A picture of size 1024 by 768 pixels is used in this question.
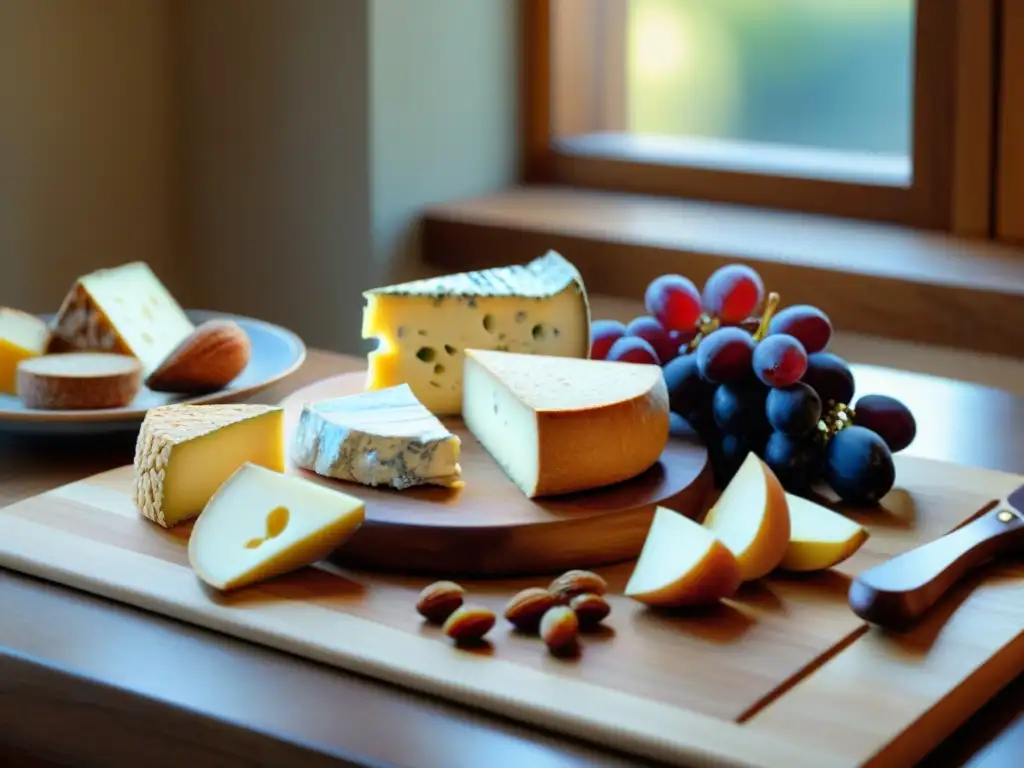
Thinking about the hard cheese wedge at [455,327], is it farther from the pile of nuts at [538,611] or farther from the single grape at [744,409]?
the pile of nuts at [538,611]

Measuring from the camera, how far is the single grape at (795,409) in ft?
3.72

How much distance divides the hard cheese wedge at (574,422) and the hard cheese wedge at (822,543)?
0.14m

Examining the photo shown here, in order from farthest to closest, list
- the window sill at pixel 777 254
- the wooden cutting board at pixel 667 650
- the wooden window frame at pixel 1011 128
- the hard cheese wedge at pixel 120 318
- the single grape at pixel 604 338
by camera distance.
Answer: the wooden window frame at pixel 1011 128 → the window sill at pixel 777 254 → the hard cheese wedge at pixel 120 318 → the single grape at pixel 604 338 → the wooden cutting board at pixel 667 650

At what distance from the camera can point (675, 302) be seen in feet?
4.27

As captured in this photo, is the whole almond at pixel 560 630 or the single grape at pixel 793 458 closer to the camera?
the whole almond at pixel 560 630

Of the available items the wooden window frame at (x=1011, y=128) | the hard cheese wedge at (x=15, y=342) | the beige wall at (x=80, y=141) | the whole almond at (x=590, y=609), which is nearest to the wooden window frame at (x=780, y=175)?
the wooden window frame at (x=1011, y=128)

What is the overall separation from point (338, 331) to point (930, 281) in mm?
933

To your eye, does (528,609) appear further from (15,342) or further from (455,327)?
(15,342)

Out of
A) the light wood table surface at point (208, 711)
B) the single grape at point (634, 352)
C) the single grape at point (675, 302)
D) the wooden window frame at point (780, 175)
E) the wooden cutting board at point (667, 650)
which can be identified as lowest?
the light wood table surface at point (208, 711)

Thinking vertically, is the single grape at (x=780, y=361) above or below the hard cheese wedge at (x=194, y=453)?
above

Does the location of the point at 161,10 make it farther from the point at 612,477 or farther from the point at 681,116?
the point at 612,477

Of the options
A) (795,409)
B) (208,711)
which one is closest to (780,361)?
(795,409)

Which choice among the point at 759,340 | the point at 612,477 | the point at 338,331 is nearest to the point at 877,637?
the point at 612,477

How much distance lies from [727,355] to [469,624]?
14.7 inches
